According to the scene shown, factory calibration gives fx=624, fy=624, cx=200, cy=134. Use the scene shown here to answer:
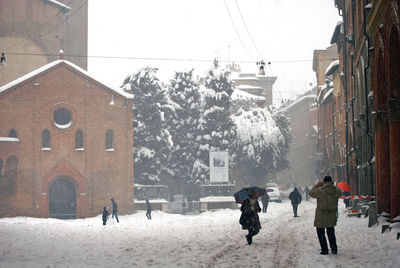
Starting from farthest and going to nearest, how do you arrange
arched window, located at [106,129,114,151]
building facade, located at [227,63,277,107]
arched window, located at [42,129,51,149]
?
building facade, located at [227,63,277,107] < arched window, located at [106,129,114,151] < arched window, located at [42,129,51,149]

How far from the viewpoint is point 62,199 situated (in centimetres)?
4097

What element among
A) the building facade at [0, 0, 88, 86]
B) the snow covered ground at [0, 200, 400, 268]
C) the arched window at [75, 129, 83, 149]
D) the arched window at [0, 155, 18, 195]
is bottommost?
the snow covered ground at [0, 200, 400, 268]

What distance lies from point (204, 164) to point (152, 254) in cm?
3520

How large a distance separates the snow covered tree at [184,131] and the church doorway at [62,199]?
11.0m

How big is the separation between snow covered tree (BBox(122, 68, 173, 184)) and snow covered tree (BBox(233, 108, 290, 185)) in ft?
24.9

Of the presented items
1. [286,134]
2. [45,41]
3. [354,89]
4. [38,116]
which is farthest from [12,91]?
[286,134]

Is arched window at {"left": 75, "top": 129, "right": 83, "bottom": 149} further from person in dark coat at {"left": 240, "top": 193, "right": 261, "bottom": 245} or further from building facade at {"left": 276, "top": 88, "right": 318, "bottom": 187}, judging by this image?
building facade at {"left": 276, "top": 88, "right": 318, "bottom": 187}

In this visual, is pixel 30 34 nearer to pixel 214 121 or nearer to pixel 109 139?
pixel 109 139

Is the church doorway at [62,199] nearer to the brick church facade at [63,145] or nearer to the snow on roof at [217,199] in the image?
the brick church facade at [63,145]

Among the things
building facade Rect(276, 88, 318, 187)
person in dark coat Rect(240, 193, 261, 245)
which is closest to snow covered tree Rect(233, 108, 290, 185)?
building facade Rect(276, 88, 318, 187)

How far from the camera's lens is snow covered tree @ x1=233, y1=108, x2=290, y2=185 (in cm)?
5466

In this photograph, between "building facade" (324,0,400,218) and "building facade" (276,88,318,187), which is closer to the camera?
"building facade" (324,0,400,218)

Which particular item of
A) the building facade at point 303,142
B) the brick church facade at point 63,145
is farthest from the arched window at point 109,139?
the building facade at point 303,142

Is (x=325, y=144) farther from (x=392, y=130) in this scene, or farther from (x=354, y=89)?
(x=392, y=130)
